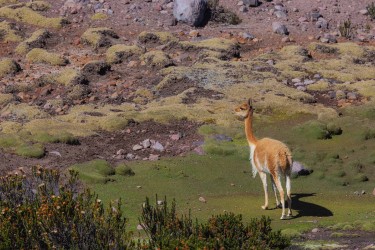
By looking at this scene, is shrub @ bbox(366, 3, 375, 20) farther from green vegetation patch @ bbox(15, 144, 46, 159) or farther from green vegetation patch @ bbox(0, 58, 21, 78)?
green vegetation patch @ bbox(15, 144, 46, 159)

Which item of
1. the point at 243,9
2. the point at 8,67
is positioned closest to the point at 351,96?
the point at 243,9

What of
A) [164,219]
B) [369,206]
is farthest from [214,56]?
[164,219]

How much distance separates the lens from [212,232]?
1688 centimetres

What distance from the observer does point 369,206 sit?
24031 mm

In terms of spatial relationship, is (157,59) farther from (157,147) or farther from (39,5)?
(39,5)

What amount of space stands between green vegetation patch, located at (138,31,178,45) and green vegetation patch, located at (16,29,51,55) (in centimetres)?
618

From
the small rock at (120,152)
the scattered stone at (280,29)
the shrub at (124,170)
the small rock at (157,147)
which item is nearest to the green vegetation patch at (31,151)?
the small rock at (120,152)

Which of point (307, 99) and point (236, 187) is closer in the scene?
point (236, 187)

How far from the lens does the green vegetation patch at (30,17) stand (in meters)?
A: 50.2

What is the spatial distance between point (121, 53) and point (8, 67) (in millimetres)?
6653

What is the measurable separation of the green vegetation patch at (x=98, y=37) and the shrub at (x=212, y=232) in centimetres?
3014

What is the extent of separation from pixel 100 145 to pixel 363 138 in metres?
11.2

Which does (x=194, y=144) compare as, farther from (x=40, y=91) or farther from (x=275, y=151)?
(x=40, y=91)

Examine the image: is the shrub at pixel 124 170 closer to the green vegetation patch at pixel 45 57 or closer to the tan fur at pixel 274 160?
the tan fur at pixel 274 160
